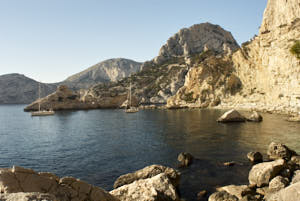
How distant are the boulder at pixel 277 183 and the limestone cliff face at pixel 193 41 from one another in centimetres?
17562

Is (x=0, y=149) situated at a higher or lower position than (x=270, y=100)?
lower

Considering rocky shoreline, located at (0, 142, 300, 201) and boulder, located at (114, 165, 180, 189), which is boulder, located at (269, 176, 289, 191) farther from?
boulder, located at (114, 165, 180, 189)

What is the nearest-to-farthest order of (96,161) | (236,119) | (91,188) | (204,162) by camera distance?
(91,188) → (204,162) → (96,161) → (236,119)

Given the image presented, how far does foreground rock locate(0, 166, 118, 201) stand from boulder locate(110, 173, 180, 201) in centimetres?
290

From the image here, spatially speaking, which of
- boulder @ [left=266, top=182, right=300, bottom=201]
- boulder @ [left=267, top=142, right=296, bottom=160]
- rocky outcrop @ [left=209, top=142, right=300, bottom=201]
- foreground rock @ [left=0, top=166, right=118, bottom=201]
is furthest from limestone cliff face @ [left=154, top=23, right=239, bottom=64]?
foreground rock @ [left=0, top=166, right=118, bottom=201]

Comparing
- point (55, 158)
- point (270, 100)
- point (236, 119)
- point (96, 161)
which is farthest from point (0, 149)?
point (270, 100)

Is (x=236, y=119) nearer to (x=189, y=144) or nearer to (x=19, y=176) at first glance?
(x=189, y=144)

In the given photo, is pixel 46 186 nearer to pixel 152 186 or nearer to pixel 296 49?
pixel 152 186

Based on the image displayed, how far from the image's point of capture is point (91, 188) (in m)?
9.31

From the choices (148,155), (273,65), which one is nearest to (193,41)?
(273,65)

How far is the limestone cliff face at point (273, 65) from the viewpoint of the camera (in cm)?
5812

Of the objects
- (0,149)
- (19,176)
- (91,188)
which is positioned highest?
(19,176)

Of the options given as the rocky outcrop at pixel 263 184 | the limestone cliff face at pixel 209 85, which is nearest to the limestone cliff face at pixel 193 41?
the limestone cliff face at pixel 209 85

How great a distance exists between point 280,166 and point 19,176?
59.5ft
